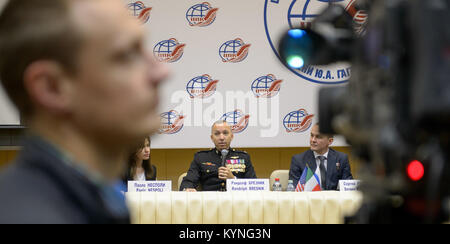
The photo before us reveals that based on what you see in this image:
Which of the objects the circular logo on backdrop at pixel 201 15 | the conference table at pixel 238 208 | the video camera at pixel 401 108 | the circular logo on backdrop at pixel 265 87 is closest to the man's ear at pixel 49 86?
the video camera at pixel 401 108

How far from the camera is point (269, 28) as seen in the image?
6.70m

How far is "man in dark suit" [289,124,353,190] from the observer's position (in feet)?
16.4

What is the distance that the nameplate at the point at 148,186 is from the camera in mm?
4355

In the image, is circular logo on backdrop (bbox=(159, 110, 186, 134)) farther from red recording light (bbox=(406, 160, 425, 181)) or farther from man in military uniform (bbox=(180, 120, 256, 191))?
red recording light (bbox=(406, 160, 425, 181))

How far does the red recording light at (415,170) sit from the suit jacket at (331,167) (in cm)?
408

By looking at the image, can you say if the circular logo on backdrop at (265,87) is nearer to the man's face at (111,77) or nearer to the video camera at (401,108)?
the video camera at (401,108)

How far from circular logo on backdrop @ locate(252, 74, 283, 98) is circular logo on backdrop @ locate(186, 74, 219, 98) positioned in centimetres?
53

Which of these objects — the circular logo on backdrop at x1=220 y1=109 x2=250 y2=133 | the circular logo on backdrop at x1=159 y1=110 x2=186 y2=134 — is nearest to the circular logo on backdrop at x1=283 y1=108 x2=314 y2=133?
the circular logo on backdrop at x1=220 y1=109 x2=250 y2=133

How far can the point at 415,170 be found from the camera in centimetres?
91

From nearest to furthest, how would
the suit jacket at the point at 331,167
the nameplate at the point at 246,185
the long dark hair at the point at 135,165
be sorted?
the nameplate at the point at 246,185 < the long dark hair at the point at 135,165 < the suit jacket at the point at 331,167

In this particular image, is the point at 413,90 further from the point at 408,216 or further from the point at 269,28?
the point at 269,28

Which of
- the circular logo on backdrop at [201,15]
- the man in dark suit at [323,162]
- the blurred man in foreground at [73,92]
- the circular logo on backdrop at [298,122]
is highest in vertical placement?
the circular logo on backdrop at [201,15]
